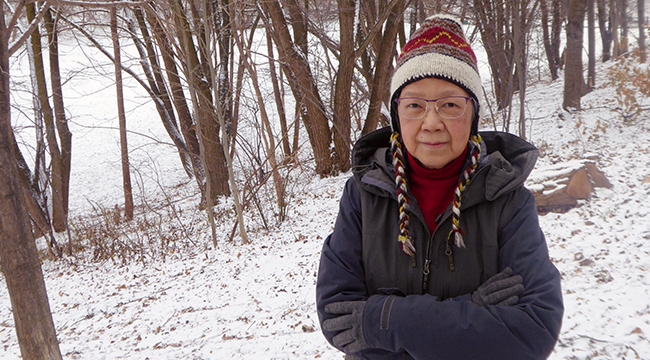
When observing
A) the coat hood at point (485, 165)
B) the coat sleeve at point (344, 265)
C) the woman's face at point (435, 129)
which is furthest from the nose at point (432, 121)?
the coat sleeve at point (344, 265)

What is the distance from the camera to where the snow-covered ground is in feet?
13.9

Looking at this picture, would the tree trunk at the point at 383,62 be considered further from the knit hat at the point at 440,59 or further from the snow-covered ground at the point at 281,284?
the knit hat at the point at 440,59

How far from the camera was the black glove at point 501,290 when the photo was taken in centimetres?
153

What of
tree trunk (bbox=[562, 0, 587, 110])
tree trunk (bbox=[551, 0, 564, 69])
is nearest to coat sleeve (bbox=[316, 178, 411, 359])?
tree trunk (bbox=[562, 0, 587, 110])

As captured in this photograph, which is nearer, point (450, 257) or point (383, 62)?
point (450, 257)

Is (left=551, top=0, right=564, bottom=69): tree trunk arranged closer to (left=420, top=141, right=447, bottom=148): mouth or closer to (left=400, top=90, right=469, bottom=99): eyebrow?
(left=400, top=90, right=469, bottom=99): eyebrow

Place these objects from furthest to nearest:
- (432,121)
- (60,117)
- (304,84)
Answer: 1. (60,117)
2. (304,84)
3. (432,121)

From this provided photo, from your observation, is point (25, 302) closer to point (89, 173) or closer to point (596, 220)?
point (596, 220)

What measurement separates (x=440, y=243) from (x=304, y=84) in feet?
32.0

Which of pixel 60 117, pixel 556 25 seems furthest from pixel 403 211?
pixel 556 25

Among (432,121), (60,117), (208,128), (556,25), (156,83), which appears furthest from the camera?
(556,25)

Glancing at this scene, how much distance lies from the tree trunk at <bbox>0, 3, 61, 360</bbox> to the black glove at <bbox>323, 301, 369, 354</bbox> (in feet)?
9.29

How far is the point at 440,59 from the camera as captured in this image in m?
1.62

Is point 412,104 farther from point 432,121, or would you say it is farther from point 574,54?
point 574,54
